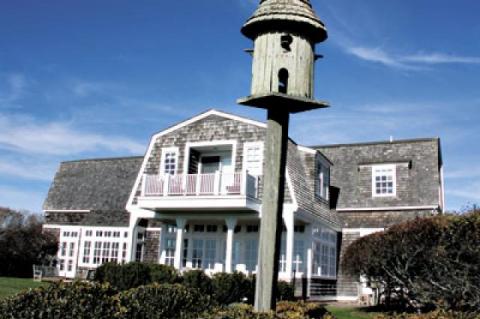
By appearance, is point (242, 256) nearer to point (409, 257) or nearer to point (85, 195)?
point (409, 257)

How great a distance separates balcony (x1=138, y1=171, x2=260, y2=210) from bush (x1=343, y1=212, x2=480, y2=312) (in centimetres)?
438

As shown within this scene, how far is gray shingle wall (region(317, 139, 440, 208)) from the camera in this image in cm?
2278

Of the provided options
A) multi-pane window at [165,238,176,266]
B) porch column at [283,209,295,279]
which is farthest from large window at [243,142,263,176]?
multi-pane window at [165,238,176,266]

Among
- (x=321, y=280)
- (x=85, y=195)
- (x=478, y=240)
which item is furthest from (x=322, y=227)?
(x=85, y=195)

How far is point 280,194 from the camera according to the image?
6953 millimetres

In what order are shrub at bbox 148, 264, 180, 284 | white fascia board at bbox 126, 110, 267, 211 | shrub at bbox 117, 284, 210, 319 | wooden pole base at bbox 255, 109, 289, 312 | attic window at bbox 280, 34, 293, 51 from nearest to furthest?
wooden pole base at bbox 255, 109, 289, 312 → shrub at bbox 117, 284, 210, 319 → attic window at bbox 280, 34, 293, 51 → shrub at bbox 148, 264, 180, 284 → white fascia board at bbox 126, 110, 267, 211

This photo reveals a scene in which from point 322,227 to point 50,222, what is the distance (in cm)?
1576

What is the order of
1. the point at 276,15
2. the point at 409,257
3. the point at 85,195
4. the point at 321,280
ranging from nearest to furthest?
the point at 276,15 < the point at 409,257 < the point at 321,280 < the point at 85,195

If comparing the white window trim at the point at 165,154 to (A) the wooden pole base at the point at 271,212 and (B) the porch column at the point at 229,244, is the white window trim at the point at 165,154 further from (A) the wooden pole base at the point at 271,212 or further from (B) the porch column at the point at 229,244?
(A) the wooden pole base at the point at 271,212

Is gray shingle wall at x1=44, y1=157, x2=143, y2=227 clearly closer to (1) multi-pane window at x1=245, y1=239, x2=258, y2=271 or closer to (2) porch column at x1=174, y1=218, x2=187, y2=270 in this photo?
(2) porch column at x1=174, y1=218, x2=187, y2=270

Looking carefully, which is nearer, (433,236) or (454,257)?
(454,257)

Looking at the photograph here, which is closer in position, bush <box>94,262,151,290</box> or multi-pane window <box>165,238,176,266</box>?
bush <box>94,262,151,290</box>

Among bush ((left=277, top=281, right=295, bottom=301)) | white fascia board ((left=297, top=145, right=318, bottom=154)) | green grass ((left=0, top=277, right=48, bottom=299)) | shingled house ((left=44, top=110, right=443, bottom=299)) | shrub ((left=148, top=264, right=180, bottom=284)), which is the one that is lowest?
green grass ((left=0, top=277, right=48, bottom=299))

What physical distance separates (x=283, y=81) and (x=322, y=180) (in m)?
15.6
